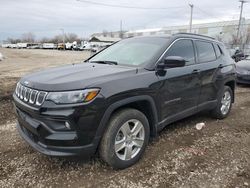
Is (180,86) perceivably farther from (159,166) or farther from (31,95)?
(31,95)

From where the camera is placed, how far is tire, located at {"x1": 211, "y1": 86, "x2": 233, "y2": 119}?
201 inches

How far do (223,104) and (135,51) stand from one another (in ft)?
8.36

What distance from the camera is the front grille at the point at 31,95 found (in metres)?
2.78

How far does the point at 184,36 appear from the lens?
4305 mm

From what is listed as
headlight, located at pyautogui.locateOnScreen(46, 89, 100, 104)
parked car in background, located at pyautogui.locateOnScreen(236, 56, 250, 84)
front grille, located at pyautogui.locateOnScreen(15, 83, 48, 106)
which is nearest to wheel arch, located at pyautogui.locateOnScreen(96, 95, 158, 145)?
headlight, located at pyautogui.locateOnScreen(46, 89, 100, 104)

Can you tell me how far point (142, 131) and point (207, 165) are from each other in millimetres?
1012

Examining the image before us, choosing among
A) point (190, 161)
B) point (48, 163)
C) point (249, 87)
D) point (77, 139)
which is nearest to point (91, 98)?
point (77, 139)

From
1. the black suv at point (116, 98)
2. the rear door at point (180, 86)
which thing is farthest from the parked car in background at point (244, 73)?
the rear door at point (180, 86)

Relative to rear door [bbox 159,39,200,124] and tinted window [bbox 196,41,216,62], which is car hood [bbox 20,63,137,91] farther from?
tinted window [bbox 196,41,216,62]

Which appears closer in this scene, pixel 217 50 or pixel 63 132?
pixel 63 132

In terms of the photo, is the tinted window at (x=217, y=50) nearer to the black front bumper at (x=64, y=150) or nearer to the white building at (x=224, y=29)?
the black front bumper at (x=64, y=150)

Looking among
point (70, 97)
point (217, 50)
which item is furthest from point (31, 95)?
point (217, 50)

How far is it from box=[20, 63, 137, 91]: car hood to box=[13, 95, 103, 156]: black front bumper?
0.27m

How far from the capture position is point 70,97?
8.91 ft
